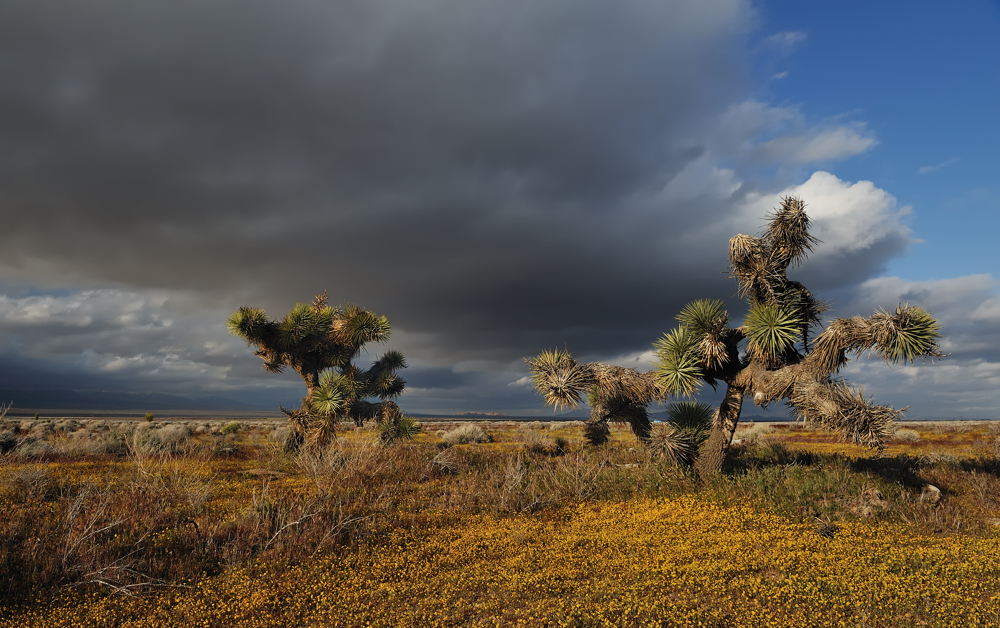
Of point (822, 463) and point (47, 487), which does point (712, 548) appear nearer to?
point (822, 463)

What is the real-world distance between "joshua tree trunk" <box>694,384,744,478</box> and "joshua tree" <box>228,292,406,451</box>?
1249cm

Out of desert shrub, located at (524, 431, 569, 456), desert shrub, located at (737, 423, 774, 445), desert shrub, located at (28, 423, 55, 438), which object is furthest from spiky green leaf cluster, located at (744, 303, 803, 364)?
desert shrub, located at (28, 423, 55, 438)

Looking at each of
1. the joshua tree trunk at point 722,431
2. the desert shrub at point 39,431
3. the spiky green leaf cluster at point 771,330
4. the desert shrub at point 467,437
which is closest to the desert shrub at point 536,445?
the desert shrub at point 467,437

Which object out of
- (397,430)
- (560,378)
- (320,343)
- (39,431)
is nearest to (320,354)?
(320,343)

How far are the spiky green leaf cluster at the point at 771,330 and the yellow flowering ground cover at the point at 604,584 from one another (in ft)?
15.0

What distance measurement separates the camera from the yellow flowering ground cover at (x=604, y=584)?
6770 mm

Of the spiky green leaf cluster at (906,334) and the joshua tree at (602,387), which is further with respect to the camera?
the joshua tree at (602,387)

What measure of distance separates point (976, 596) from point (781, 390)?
6.03 metres

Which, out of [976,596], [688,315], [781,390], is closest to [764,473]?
[781,390]

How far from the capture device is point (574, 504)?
1317cm

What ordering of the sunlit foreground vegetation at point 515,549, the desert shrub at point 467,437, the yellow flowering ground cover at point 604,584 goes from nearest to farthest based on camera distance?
the yellow flowering ground cover at point 604,584
the sunlit foreground vegetation at point 515,549
the desert shrub at point 467,437

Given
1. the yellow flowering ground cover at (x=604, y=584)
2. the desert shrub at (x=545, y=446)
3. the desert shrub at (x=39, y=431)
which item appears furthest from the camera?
the desert shrub at (x=39, y=431)

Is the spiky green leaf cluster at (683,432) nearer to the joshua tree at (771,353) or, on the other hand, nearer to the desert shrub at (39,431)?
the joshua tree at (771,353)

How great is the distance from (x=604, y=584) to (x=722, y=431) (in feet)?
28.1
